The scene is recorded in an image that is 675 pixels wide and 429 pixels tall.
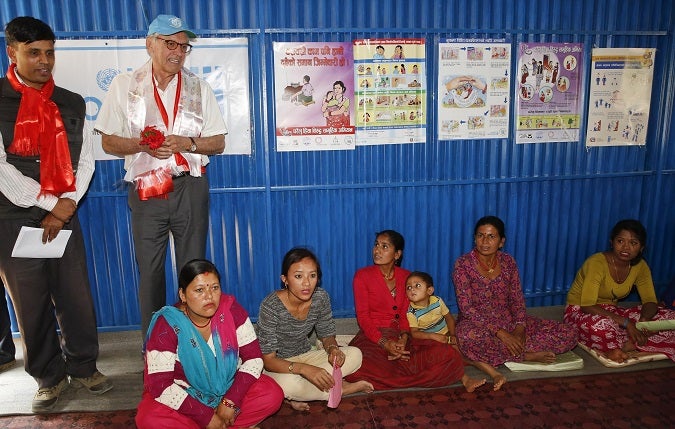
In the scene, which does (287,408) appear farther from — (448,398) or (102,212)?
(102,212)

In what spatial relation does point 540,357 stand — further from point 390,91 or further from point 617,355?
point 390,91

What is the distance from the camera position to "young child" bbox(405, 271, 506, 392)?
148 inches

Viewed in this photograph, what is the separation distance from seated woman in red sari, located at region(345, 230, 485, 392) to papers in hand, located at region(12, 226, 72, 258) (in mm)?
1963

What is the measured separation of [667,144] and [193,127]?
4.02m

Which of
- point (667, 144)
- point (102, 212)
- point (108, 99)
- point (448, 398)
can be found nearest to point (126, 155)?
point (108, 99)

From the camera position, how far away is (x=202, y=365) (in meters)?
2.81

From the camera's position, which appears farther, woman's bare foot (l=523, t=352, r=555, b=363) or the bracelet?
woman's bare foot (l=523, t=352, r=555, b=363)

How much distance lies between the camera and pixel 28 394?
3396 millimetres

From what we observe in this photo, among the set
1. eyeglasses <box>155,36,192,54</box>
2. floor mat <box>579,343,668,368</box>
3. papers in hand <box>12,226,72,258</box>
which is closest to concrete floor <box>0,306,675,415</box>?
floor mat <box>579,343,668,368</box>

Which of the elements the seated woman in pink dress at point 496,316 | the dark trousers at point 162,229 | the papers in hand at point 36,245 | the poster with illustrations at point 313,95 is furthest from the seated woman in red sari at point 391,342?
the papers in hand at point 36,245

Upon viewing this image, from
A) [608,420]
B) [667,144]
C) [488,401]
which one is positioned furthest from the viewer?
[667,144]

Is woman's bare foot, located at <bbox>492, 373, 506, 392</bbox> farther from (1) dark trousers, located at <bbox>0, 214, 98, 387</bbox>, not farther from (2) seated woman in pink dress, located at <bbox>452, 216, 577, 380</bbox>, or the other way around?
(1) dark trousers, located at <bbox>0, 214, 98, 387</bbox>

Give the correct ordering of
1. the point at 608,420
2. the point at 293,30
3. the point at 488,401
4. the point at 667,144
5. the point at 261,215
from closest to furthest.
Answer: the point at 608,420
the point at 488,401
the point at 293,30
the point at 261,215
the point at 667,144

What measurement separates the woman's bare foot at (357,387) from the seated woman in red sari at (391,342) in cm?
5
